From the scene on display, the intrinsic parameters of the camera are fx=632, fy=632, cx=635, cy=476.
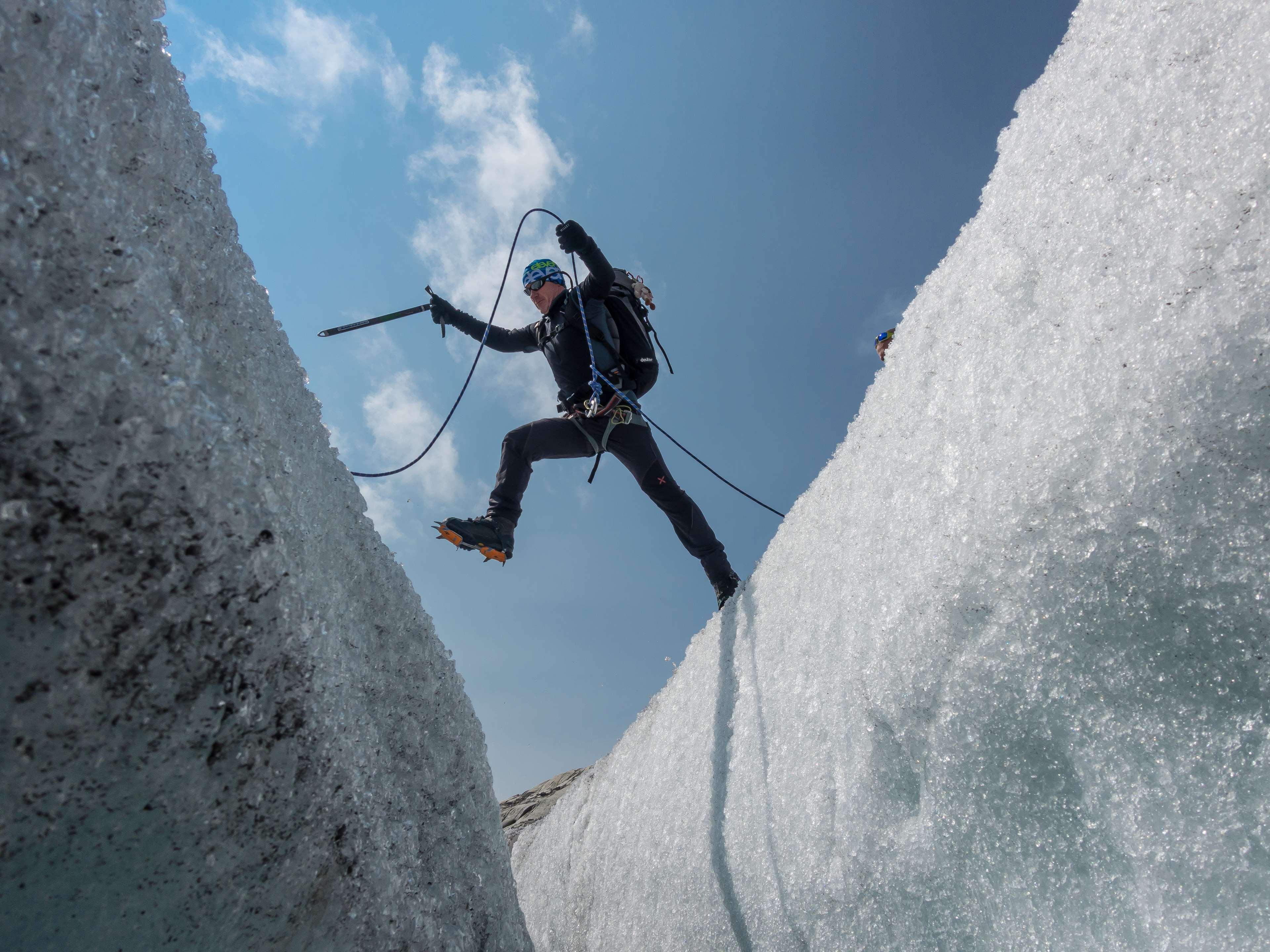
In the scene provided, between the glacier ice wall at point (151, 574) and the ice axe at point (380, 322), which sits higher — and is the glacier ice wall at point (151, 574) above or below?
below

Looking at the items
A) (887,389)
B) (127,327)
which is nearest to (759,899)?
(887,389)

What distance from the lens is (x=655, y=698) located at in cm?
406

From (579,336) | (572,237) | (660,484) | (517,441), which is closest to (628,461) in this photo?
(660,484)

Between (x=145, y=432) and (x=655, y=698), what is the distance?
3485 mm

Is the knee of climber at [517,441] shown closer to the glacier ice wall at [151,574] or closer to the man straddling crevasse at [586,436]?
the man straddling crevasse at [586,436]

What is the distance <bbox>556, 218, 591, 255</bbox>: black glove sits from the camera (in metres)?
4.79

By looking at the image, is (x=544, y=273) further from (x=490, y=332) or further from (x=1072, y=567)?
(x=1072, y=567)

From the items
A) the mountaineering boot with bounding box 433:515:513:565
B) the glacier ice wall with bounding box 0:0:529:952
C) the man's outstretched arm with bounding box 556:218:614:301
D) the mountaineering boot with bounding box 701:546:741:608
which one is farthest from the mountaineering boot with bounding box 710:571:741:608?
the glacier ice wall with bounding box 0:0:529:952

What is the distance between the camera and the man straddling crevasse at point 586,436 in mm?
4816

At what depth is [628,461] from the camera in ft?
17.0

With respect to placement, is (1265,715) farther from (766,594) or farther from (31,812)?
(31,812)

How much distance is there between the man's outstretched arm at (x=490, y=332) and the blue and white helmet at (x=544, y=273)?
1.40 ft

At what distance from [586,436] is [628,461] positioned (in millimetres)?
400

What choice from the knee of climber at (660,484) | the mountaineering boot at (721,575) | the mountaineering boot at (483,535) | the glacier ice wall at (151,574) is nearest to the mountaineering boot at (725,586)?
the mountaineering boot at (721,575)
